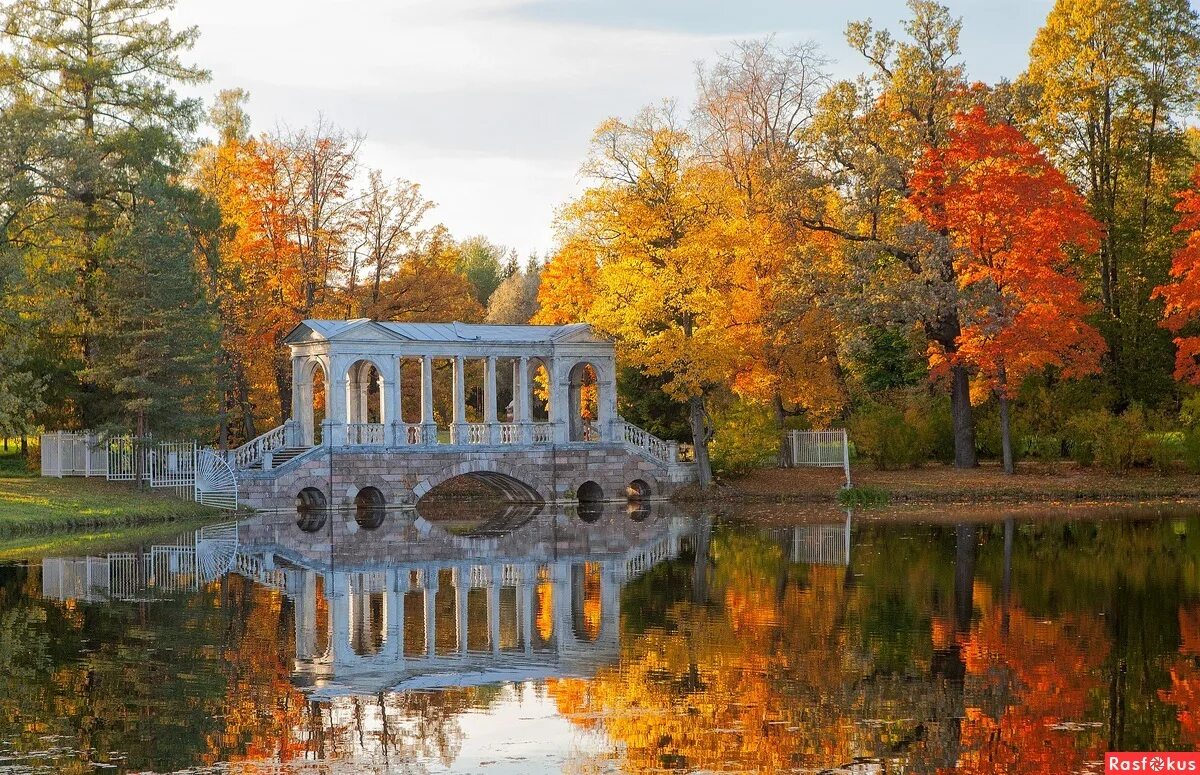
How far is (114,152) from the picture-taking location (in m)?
43.5

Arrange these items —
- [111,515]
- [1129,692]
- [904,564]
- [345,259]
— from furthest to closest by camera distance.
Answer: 1. [345,259]
2. [111,515]
3. [904,564]
4. [1129,692]

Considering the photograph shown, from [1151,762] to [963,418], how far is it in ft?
110

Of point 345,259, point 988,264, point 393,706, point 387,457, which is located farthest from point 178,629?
point 345,259

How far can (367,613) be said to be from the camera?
63.8 feet

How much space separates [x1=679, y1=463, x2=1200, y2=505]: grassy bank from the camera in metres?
39.5

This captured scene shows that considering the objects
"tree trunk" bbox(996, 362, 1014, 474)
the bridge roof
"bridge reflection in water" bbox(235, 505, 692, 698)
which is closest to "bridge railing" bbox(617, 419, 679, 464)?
the bridge roof

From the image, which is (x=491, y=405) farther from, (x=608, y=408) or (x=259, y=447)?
(x=259, y=447)

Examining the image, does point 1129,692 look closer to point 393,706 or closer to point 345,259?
point 393,706

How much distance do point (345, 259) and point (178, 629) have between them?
3231cm

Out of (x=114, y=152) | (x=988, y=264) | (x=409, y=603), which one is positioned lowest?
(x=409, y=603)

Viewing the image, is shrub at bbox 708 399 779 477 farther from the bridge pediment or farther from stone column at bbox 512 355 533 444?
the bridge pediment

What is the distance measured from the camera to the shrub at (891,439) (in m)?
44.3

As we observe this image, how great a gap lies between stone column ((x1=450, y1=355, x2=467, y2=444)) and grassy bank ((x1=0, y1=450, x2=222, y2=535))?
7.38m

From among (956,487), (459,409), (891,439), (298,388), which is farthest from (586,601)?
(891,439)
